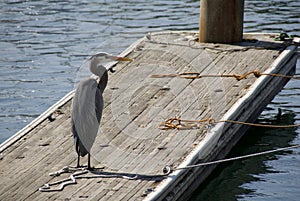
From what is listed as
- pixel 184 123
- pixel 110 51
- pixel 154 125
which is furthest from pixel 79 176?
pixel 110 51

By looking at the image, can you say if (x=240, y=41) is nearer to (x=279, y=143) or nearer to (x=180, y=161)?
(x=279, y=143)

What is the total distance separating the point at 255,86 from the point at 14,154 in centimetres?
329

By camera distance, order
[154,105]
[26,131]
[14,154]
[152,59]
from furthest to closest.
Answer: [152,59] → [154,105] → [26,131] → [14,154]

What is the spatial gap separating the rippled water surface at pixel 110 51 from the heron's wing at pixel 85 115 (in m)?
1.59

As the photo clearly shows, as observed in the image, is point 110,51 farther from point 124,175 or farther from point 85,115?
point 124,175

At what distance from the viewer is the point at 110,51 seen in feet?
47.0

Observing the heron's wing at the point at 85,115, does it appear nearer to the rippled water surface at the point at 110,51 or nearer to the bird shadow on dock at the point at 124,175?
the bird shadow on dock at the point at 124,175

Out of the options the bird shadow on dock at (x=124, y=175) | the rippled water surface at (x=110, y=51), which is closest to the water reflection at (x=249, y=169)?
the rippled water surface at (x=110, y=51)

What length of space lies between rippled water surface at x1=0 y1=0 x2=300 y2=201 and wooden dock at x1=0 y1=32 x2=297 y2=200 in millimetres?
455

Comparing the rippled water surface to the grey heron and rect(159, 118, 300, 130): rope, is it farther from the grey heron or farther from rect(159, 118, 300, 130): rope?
the grey heron

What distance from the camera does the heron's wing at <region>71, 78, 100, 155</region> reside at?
774cm

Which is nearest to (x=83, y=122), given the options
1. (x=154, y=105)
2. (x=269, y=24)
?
(x=154, y=105)

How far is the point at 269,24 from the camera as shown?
15.8 m

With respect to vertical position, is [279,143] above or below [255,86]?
below
